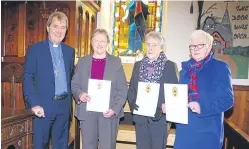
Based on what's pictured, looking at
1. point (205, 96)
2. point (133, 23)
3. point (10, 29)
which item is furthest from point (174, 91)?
point (133, 23)

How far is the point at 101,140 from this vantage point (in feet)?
6.07

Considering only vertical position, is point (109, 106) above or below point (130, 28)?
below

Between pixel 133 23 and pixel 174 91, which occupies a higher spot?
pixel 133 23

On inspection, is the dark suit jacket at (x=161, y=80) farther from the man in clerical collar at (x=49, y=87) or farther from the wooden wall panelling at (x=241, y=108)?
the wooden wall panelling at (x=241, y=108)

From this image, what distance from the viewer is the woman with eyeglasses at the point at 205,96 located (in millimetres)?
1500

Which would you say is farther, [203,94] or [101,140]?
[101,140]

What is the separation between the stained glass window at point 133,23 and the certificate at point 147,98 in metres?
2.33

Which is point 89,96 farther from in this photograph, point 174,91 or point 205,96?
point 205,96

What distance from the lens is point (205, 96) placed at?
153 cm

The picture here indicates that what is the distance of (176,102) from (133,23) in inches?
108

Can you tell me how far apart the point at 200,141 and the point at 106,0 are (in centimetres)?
311

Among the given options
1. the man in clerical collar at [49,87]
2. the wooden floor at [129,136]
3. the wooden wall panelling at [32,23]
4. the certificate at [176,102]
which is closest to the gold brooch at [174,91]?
the certificate at [176,102]

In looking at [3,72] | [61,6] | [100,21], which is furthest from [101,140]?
[100,21]

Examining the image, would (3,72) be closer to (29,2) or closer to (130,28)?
(29,2)
